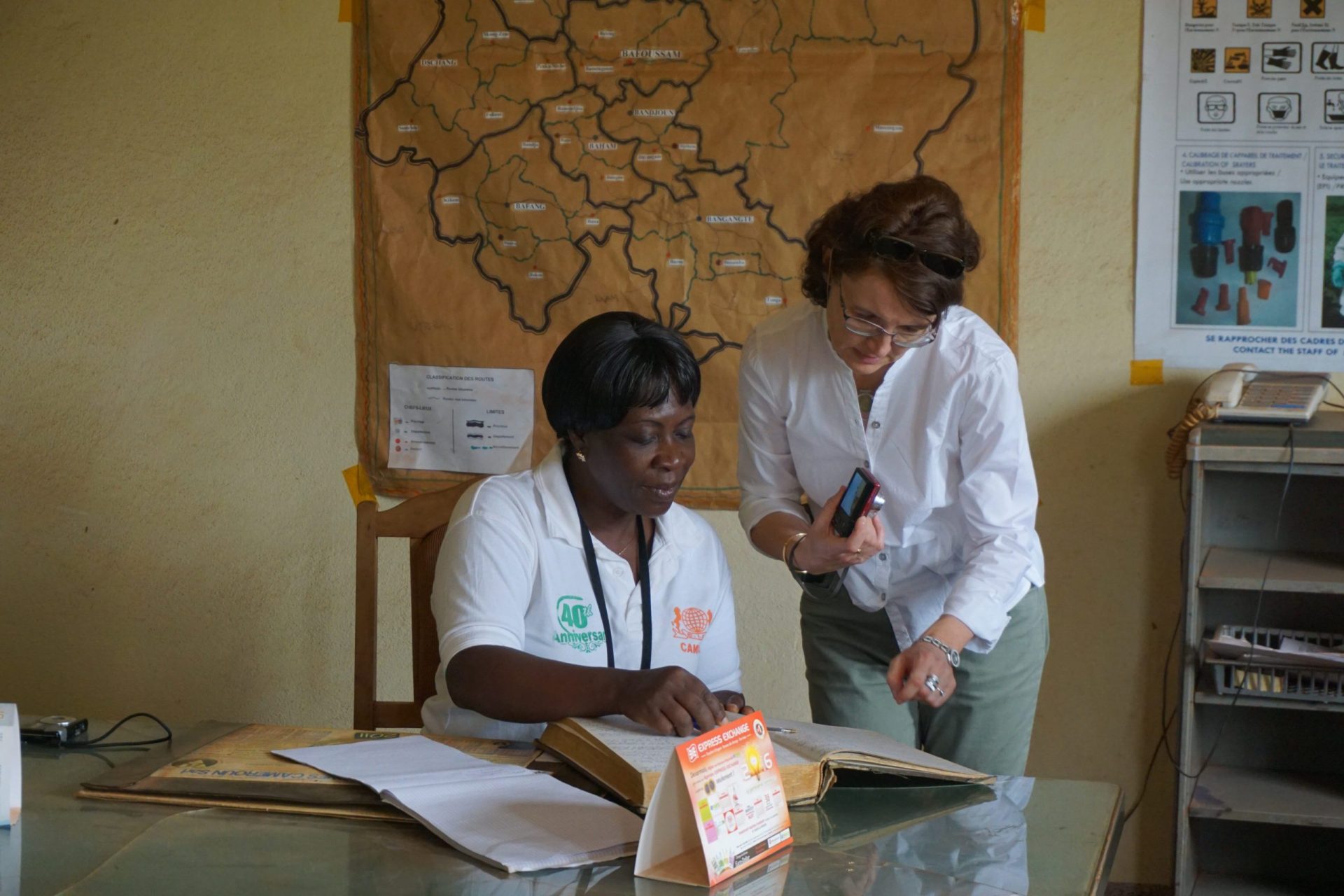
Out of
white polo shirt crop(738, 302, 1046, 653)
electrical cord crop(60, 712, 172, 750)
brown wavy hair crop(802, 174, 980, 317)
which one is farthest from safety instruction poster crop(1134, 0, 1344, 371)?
electrical cord crop(60, 712, 172, 750)

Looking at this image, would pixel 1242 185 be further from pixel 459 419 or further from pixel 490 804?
pixel 490 804

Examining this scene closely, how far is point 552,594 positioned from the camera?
1.63 meters

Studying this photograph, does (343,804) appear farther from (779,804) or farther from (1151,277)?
(1151,277)

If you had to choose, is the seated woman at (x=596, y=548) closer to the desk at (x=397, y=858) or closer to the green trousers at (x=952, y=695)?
the green trousers at (x=952, y=695)

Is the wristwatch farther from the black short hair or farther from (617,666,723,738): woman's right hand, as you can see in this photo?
the black short hair

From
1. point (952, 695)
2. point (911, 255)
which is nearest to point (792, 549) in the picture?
point (952, 695)

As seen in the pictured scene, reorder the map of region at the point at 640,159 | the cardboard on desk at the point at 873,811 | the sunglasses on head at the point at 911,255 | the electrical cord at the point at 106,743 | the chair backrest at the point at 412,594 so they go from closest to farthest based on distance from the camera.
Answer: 1. the cardboard on desk at the point at 873,811
2. the electrical cord at the point at 106,743
3. the sunglasses on head at the point at 911,255
4. the chair backrest at the point at 412,594
5. the map of region at the point at 640,159

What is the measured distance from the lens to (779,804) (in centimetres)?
114

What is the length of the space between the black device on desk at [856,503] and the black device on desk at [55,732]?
96 cm

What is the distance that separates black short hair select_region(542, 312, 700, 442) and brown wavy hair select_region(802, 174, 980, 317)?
254 mm

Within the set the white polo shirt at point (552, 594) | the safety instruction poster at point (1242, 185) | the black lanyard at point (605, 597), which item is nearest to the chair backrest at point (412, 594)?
the white polo shirt at point (552, 594)

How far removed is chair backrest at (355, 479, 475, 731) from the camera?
1.98m

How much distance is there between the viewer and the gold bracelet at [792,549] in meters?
1.73

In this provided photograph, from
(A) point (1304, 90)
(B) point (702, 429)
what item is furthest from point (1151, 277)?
(B) point (702, 429)
